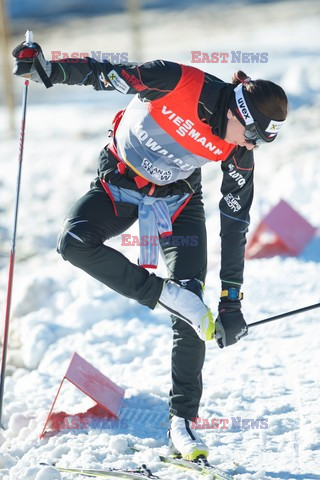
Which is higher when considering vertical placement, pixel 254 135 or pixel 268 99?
pixel 268 99

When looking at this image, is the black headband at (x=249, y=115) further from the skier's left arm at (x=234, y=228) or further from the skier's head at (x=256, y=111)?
the skier's left arm at (x=234, y=228)

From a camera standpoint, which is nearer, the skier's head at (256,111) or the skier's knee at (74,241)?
the skier's head at (256,111)

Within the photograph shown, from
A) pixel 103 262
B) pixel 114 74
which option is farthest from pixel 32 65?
pixel 103 262

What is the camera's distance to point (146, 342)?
5.47 meters

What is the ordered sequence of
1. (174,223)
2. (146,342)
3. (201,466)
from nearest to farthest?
(201,466) → (174,223) → (146,342)

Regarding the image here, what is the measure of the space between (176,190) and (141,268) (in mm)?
476

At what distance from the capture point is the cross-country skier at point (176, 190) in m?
3.70

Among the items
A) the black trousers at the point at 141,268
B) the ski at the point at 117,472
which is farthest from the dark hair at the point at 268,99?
the ski at the point at 117,472

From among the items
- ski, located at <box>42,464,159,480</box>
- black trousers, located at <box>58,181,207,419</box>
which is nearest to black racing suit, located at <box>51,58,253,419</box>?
black trousers, located at <box>58,181,207,419</box>

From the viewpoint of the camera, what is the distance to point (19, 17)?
25.1 m

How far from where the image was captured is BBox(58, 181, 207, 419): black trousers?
12.2ft

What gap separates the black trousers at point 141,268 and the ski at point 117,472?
0.38 m

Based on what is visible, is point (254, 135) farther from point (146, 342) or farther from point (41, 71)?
point (146, 342)

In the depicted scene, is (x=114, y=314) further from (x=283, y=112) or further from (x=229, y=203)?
(x=283, y=112)
